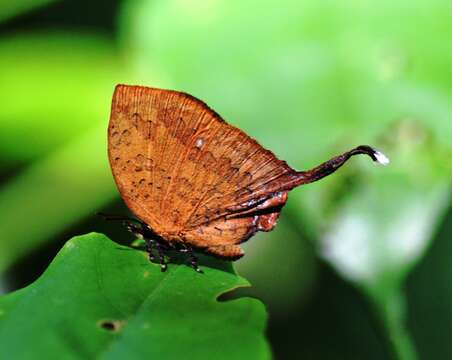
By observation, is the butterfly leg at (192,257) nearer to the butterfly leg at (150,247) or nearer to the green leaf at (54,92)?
the butterfly leg at (150,247)

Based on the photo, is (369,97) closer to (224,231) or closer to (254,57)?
(254,57)

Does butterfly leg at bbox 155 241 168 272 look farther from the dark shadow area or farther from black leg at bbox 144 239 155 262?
the dark shadow area

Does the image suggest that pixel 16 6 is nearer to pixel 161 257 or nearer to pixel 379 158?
pixel 161 257

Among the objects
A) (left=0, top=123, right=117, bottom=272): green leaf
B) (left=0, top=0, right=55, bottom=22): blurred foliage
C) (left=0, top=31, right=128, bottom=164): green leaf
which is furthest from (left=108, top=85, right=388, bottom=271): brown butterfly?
(left=0, top=0, right=55, bottom=22): blurred foliage

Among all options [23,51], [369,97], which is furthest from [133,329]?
[23,51]

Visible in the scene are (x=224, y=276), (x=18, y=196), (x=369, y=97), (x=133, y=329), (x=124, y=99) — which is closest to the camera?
(x=133, y=329)

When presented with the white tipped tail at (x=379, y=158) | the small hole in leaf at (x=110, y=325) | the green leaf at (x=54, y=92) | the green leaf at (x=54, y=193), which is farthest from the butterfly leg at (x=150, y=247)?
the green leaf at (x=54, y=92)
